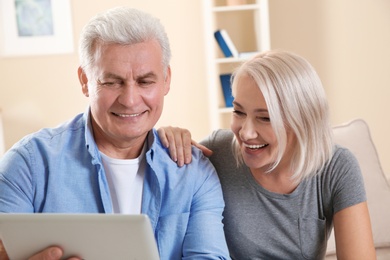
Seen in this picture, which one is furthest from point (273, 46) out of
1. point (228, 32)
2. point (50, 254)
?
point (50, 254)

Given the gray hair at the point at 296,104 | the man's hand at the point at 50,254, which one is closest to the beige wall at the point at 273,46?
the gray hair at the point at 296,104

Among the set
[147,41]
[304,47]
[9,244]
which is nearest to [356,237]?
[147,41]

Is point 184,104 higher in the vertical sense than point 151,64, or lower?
lower

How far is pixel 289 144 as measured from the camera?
1951 millimetres

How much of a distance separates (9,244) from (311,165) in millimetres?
878

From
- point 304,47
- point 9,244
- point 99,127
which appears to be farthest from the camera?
point 304,47

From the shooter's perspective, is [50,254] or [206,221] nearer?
[50,254]

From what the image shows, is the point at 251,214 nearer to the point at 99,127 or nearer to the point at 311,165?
the point at 311,165

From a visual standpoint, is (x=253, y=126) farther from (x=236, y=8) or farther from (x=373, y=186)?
(x=236, y=8)

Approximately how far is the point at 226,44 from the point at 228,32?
0.82ft

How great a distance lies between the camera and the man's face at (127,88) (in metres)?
1.72

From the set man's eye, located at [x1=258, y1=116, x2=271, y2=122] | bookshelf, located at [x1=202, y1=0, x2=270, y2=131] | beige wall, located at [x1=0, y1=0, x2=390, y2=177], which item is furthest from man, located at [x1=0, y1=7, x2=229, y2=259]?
beige wall, located at [x1=0, y1=0, x2=390, y2=177]

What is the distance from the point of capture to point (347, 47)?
501 centimetres

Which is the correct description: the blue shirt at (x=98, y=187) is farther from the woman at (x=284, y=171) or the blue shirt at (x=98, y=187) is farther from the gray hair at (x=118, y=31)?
the gray hair at (x=118, y=31)
